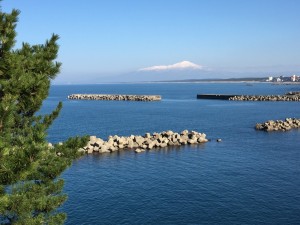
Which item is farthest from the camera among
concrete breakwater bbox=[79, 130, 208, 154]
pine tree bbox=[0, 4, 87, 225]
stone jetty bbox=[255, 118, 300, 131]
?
stone jetty bbox=[255, 118, 300, 131]

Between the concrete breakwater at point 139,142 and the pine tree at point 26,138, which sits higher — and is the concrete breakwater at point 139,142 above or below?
below

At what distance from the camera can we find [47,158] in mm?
18609

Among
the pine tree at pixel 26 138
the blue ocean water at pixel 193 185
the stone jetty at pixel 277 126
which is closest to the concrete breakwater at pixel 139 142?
the blue ocean water at pixel 193 185

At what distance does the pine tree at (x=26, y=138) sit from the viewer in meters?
11.6

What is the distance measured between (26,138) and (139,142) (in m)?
52.1

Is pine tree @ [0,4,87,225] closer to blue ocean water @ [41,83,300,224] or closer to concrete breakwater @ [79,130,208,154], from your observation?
blue ocean water @ [41,83,300,224]

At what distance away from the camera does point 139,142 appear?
64.9 metres

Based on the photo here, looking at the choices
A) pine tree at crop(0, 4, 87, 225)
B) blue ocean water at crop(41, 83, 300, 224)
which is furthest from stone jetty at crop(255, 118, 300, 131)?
pine tree at crop(0, 4, 87, 225)

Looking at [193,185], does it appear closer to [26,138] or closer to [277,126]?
[26,138]

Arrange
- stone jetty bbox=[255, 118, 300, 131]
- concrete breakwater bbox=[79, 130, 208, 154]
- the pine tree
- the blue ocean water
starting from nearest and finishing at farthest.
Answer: the pine tree, the blue ocean water, concrete breakwater bbox=[79, 130, 208, 154], stone jetty bbox=[255, 118, 300, 131]

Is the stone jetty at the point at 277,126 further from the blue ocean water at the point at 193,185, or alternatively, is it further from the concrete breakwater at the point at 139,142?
the concrete breakwater at the point at 139,142

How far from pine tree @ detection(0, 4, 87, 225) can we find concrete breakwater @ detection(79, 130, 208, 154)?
39.3 metres

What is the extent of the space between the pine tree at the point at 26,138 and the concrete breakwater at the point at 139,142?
129 feet

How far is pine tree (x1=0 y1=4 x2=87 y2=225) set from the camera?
38.2ft
